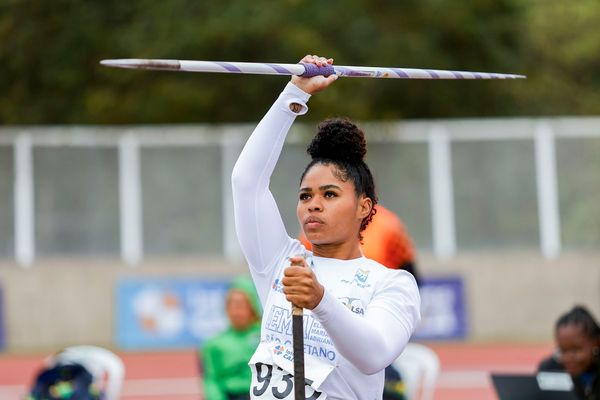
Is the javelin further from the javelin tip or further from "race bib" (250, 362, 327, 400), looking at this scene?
"race bib" (250, 362, 327, 400)

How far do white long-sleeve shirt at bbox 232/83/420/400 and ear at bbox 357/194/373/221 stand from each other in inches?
5.5

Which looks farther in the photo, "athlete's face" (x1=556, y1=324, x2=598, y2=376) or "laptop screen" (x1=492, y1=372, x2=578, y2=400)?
"athlete's face" (x1=556, y1=324, x2=598, y2=376)

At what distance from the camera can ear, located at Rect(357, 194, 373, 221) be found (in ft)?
13.8

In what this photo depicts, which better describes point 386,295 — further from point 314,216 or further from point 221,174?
point 221,174

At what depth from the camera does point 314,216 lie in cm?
410

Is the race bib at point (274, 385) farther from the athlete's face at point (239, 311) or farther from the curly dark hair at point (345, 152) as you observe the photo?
the athlete's face at point (239, 311)

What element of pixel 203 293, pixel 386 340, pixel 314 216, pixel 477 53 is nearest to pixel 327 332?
pixel 386 340

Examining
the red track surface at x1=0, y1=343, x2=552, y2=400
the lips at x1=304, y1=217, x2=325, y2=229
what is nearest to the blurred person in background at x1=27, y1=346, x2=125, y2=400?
the red track surface at x1=0, y1=343, x2=552, y2=400

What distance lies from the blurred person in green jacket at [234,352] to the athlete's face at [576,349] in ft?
6.91

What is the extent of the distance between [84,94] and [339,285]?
18.6 metres

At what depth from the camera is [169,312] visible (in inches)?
706

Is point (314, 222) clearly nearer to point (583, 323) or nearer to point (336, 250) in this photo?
point (336, 250)

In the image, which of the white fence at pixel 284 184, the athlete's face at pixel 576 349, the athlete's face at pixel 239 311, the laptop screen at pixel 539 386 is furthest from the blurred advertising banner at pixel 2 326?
the laptop screen at pixel 539 386

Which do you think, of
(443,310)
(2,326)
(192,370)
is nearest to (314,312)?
(192,370)
